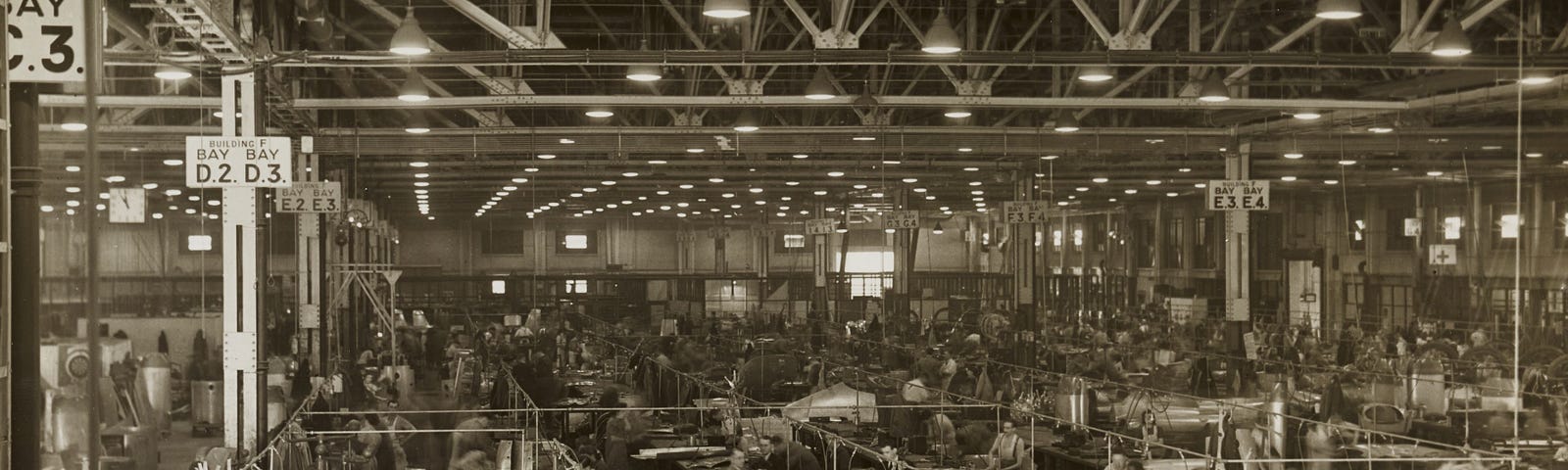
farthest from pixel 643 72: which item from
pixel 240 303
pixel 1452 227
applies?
pixel 1452 227

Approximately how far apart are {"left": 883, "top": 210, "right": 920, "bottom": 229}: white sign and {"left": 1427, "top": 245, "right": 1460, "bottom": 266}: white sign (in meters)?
6.26

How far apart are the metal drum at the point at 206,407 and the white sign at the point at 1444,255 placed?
1282 cm

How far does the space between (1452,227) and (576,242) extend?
10027 millimetres

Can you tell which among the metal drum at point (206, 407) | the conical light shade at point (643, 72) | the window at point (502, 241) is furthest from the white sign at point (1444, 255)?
the metal drum at point (206, 407)

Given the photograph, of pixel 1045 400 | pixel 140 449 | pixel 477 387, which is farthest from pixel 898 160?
pixel 140 449

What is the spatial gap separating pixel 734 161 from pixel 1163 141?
7055mm

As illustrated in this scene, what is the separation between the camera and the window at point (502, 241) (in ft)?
61.9

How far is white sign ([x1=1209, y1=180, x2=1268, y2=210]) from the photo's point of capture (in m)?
22.6

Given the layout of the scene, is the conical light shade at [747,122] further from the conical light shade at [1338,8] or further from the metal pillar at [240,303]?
the conical light shade at [1338,8]

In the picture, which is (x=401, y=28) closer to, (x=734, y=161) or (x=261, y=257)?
(x=261, y=257)

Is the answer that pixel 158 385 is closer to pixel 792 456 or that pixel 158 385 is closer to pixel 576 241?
pixel 792 456

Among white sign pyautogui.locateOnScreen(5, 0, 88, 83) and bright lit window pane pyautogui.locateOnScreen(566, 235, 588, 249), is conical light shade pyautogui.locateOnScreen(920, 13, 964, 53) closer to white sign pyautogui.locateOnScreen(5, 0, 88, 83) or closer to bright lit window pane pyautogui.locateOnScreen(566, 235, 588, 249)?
bright lit window pane pyautogui.locateOnScreen(566, 235, 588, 249)

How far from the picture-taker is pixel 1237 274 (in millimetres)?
24250

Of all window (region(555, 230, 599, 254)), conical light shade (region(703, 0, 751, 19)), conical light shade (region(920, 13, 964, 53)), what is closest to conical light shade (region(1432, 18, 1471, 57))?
conical light shade (region(920, 13, 964, 53))
